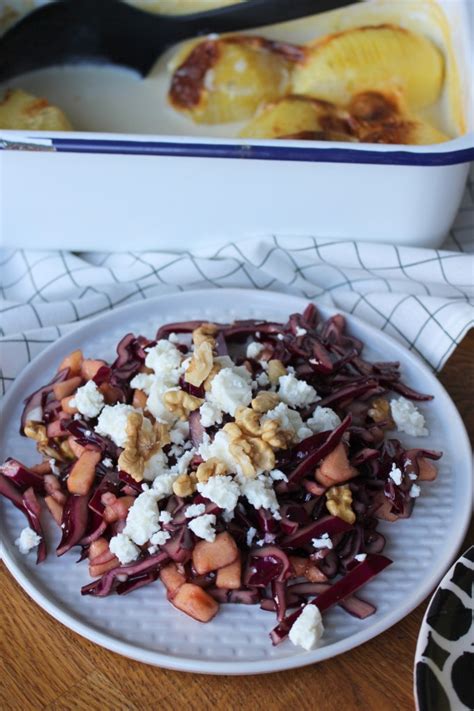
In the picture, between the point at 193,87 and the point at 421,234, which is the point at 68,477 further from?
the point at 193,87

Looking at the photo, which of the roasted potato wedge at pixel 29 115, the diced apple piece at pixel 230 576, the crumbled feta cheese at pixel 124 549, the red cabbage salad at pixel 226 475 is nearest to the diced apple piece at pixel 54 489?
the red cabbage salad at pixel 226 475

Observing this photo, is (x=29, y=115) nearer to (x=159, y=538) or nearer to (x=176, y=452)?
(x=176, y=452)

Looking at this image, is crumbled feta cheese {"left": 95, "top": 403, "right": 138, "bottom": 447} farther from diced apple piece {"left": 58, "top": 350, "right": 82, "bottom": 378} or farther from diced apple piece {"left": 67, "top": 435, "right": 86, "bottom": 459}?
diced apple piece {"left": 58, "top": 350, "right": 82, "bottom": 378}

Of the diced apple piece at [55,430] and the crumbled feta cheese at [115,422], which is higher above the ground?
the crumbled feta cheese at [115,422]

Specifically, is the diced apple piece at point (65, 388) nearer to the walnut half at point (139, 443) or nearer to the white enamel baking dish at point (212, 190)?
the walnut half at point (139, 443)

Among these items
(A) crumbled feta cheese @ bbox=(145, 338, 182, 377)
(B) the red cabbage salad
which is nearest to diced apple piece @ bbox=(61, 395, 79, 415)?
(B) the red cabbage salad

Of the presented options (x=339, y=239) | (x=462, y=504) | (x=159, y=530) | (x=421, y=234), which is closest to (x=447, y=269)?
(x=421, y=234)
